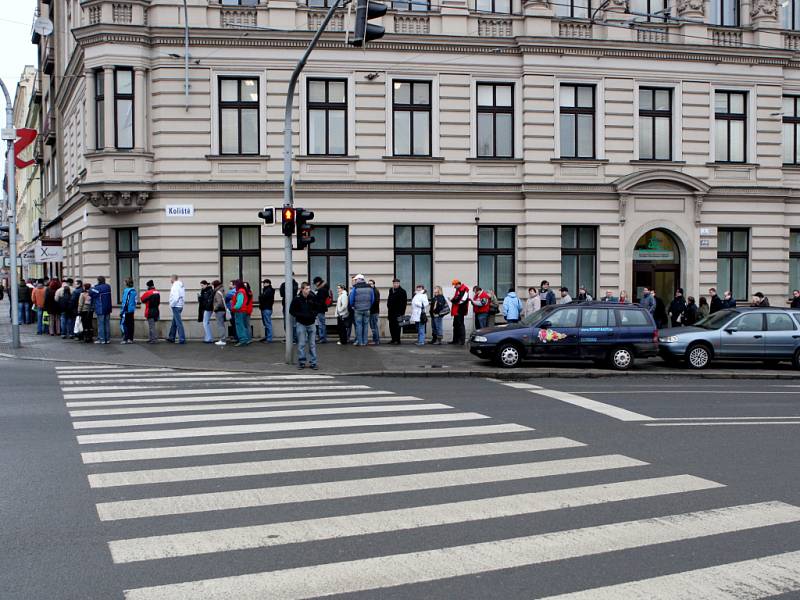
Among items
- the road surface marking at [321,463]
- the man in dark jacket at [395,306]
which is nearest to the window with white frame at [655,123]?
the man in dark jacket at [395,306]

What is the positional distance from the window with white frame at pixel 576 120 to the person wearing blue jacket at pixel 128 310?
44.1 ft

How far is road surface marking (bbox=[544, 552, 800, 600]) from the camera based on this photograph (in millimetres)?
5379

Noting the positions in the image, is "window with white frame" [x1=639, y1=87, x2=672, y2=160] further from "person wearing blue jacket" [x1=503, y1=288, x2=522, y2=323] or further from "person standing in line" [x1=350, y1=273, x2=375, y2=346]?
"person standing in line" [x1=350, y1=273, x2=375, y2=346]

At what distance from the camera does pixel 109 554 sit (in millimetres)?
6109

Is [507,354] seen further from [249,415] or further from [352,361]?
[249,415]

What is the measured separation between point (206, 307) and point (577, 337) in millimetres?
10142

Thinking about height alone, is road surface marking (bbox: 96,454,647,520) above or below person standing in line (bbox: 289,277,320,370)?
below

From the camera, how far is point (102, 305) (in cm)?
2425

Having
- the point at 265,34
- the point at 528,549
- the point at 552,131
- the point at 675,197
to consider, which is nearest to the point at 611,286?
the point at 675,197

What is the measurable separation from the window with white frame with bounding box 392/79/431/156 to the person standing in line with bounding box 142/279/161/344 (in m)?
8.20

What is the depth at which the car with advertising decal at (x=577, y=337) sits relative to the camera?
19.4 meters

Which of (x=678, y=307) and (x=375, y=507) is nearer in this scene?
(x=375, y=507)

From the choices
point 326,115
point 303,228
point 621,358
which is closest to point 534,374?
point 621,358

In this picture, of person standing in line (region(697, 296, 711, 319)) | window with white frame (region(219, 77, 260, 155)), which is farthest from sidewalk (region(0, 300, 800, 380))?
window with white frame (region(219, 77, 260, 155))
